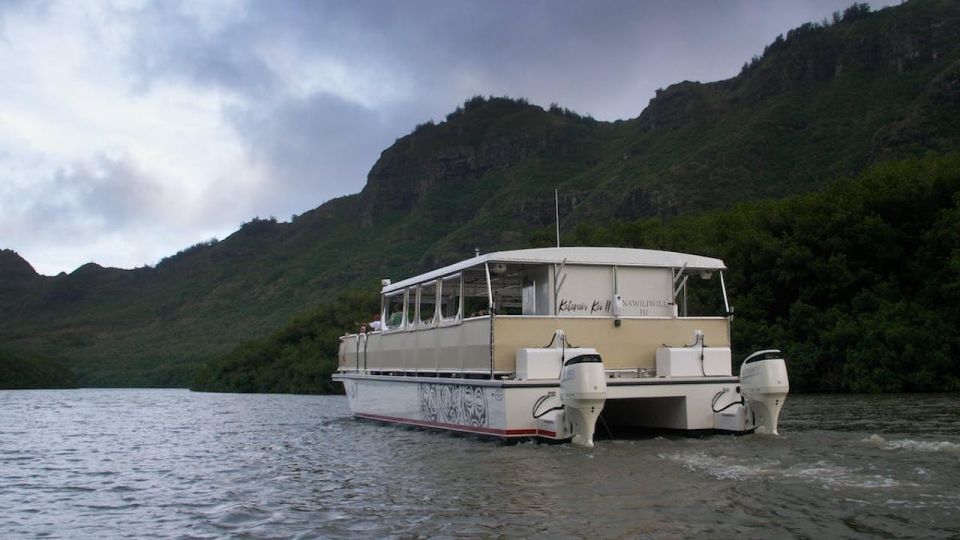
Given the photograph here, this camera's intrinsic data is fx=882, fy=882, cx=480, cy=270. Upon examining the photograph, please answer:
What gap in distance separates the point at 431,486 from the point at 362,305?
6155cm

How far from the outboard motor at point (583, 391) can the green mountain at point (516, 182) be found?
4429 cm

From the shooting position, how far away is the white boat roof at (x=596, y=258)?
15.1 m

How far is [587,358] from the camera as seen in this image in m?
13.0

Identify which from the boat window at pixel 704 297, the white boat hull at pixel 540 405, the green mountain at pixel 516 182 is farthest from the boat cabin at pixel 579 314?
the green mountain at pixel 516 182

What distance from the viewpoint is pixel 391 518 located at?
8.57 m

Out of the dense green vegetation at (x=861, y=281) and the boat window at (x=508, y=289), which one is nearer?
the boat window at (x=508, y=289)

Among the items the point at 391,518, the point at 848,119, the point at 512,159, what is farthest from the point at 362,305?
the point at 391,518

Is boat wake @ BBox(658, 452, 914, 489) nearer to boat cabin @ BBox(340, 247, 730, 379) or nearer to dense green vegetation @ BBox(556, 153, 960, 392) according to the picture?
boat cabin @ BBox(340, 247, 730, 379)

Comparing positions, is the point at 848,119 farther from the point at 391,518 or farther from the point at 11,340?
the point at 11,340

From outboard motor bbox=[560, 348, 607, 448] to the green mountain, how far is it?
145 feet

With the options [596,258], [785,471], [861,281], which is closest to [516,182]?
[861,281]

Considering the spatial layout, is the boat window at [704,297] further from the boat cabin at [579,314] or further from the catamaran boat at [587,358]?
the boat cabin at [579,314]

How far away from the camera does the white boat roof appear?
15148mm

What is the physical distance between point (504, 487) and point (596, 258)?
6512mm
